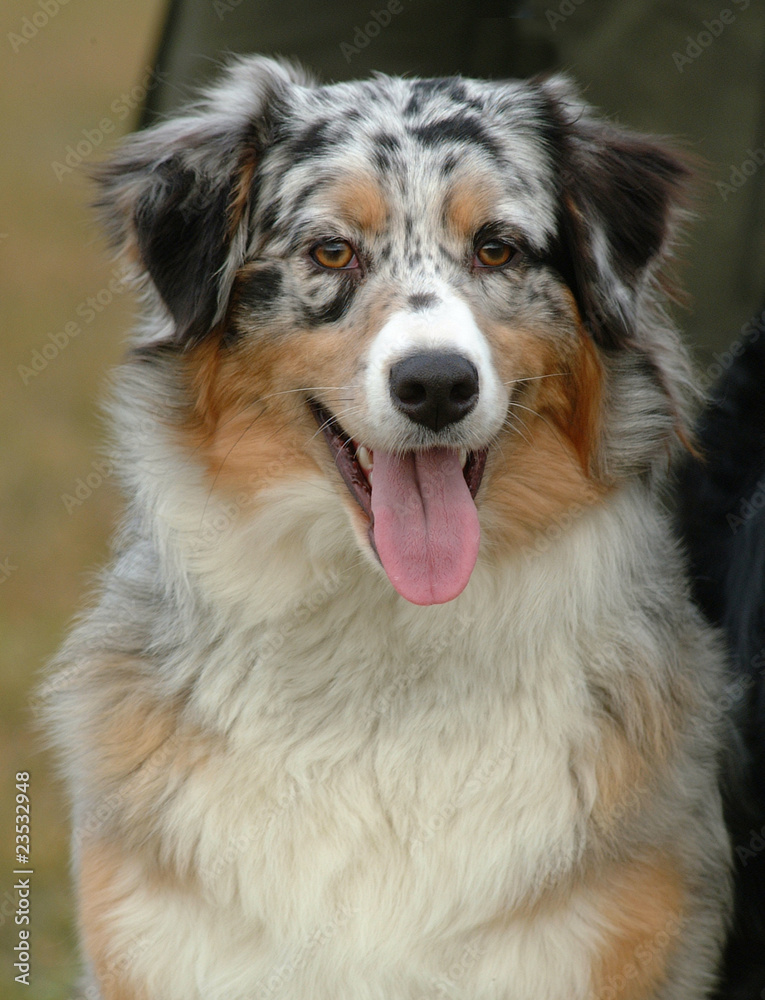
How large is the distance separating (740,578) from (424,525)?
5.17 feet

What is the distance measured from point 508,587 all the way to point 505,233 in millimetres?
936

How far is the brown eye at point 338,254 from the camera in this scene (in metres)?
3.04

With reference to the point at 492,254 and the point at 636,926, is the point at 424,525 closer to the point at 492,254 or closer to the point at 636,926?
the point at 492,254

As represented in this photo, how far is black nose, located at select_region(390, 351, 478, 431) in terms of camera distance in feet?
8.84

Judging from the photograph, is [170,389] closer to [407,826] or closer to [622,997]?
[407,826]

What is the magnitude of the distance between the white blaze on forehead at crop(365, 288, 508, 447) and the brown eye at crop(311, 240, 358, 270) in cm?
28

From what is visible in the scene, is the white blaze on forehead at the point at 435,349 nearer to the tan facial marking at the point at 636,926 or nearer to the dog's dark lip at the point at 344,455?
the dog's dark lip at the point at 344,455

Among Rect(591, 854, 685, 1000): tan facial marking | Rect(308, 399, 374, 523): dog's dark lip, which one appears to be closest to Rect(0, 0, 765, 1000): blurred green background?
Rect(308, 399, 374, 523): dog's dark lip

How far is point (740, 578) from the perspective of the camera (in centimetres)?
405

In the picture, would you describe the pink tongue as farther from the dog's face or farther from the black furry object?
the black furry object

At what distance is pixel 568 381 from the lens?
3.20 meters

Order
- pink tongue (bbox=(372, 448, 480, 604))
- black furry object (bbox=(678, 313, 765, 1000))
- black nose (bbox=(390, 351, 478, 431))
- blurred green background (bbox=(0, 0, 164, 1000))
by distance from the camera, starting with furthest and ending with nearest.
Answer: blurred green background (bbox=(0, 0, 164, 1000)) → black furry object (bbox=(678, 313, 765, 1000)) → pink tongue (bbox=(372, 448, 480, 604)) → black nose (bbox=(390, 351, 478, 431))

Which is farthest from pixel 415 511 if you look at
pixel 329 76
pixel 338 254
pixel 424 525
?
pixel 329 76

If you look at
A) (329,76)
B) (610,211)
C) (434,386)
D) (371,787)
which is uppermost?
(329,76)
